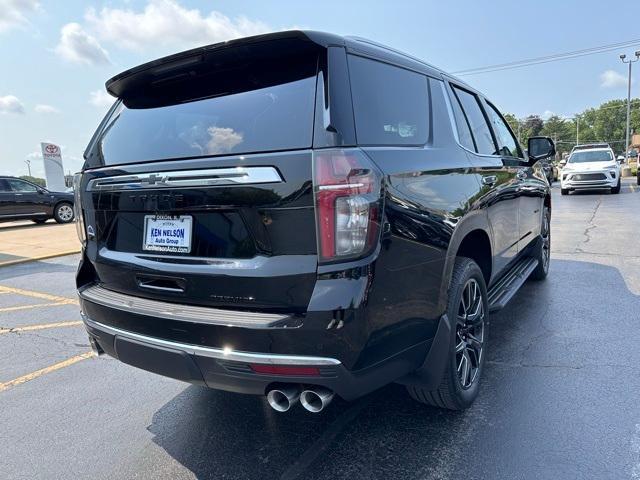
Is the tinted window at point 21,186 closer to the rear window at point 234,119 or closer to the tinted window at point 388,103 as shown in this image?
the rear window at point 234,119

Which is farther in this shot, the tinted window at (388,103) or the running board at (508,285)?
the running board at (508,285)

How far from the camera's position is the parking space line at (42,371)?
3.44m

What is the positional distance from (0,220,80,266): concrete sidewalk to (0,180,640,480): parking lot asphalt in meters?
5.37

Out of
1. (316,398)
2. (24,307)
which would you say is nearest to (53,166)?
(24,307)

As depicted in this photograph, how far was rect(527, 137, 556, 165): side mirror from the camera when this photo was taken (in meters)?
4.84

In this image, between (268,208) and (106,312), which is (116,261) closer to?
(106,312)

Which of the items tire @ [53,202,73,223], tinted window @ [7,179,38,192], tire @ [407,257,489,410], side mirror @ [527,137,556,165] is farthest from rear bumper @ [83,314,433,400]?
tire @ [53,202,73,223]

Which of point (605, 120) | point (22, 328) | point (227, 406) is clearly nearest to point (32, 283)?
point (22, 328)

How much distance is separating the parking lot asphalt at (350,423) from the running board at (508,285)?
40 centimetres

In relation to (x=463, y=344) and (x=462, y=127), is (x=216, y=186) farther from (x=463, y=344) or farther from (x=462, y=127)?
(x=462, y=127)

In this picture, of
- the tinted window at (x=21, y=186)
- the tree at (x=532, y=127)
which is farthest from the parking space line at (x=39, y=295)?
the tree at (x=532, y=127)

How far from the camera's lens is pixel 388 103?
2.36m

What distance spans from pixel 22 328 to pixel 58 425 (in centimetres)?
239

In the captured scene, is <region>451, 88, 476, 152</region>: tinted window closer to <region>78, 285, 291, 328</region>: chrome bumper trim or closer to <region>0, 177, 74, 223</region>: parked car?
<region>78, 285, 291, 328</region>: chrome bumper trim
